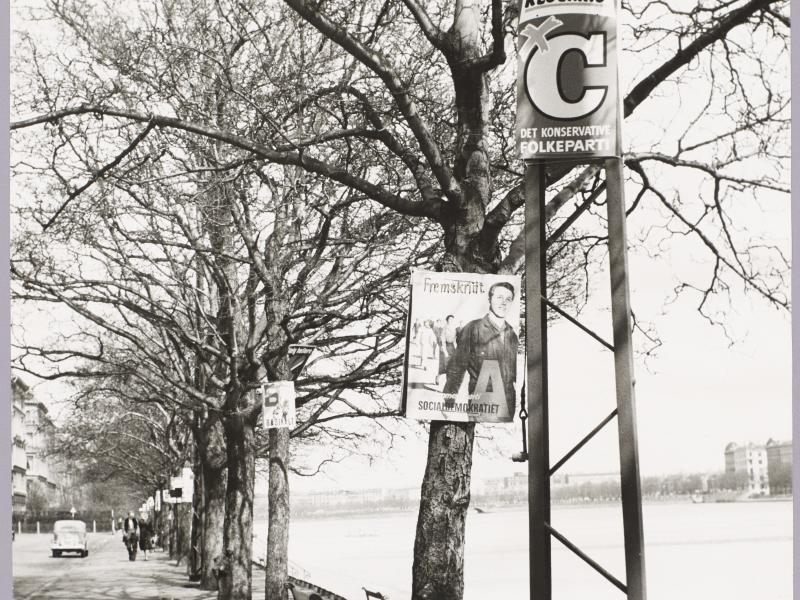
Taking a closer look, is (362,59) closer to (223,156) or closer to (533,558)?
(533,558)

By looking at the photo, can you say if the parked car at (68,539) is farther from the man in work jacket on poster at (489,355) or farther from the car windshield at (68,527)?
the man in work jacket on poster at (489,355)

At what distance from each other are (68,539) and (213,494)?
33.3m

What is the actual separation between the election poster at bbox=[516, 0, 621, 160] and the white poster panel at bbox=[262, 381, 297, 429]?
33.3 ft

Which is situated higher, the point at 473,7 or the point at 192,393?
the point at 473,7

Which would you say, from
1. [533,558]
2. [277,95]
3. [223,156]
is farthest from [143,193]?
[533,558]

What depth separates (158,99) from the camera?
1359 centimetres

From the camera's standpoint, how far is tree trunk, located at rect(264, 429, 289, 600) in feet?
57.8

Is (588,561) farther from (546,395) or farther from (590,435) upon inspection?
(546,395)

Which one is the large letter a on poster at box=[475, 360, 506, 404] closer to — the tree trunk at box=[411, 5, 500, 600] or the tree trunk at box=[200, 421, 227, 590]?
the tree trunk at box=[411, 5, 500, 600]

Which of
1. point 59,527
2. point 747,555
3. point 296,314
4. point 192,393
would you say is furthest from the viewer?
point 747,555

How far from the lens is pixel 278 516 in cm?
1795

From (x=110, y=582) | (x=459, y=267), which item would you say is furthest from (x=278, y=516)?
(x=110, y=582)

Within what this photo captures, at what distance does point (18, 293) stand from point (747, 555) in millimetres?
63230

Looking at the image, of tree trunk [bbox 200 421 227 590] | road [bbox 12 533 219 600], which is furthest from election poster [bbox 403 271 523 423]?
tree trunk [bbox 200 421 227 590]
